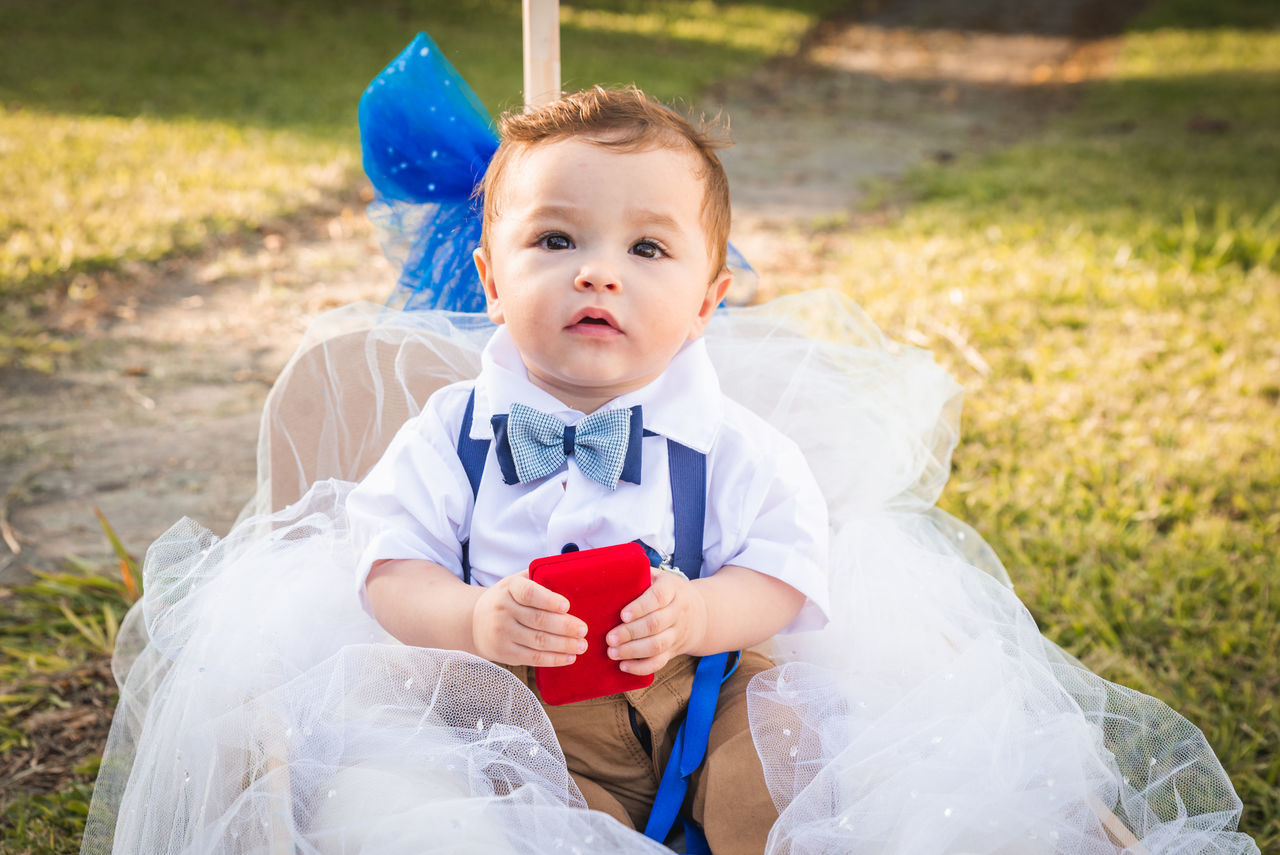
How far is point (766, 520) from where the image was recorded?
160 cm

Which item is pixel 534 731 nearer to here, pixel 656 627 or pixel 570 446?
pixel 656 627

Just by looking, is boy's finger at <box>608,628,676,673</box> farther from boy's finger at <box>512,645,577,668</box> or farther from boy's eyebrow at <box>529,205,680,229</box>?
boy's eyebrow at <box>529,205,680,229</box>

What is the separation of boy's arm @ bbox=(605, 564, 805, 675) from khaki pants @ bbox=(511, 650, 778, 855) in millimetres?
121

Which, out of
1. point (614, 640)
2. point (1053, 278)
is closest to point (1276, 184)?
point (1053, 278)

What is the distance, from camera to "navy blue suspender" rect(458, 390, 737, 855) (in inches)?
60.8

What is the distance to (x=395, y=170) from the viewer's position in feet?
7.12

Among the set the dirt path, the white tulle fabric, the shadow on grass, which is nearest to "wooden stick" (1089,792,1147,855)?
the white tulle fabric

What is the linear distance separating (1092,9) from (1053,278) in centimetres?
1274

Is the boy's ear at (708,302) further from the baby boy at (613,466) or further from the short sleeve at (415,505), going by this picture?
the short sleeve at (415,505)

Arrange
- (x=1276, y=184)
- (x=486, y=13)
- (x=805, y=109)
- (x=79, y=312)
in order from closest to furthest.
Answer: (x=79, y=312), (x=1276, y=184), (x=805, y=109), (x=486, y=13)

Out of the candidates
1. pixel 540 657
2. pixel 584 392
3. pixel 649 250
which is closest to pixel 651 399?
pixel 584 392

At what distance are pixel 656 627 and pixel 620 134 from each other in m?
0.73

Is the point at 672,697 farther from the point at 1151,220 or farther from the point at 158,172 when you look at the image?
the point at 158,172

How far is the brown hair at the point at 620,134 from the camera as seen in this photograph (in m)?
1.53
